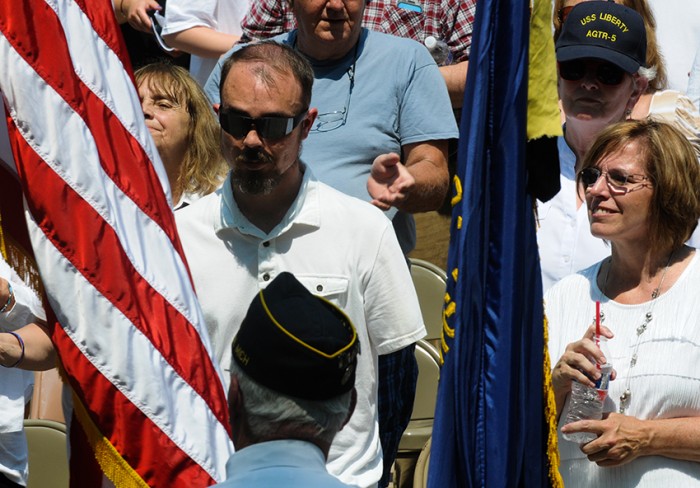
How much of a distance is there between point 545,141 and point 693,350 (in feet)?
3.11

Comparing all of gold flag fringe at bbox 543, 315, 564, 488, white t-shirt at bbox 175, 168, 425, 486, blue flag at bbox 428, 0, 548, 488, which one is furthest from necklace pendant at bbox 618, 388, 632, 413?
white t-shirt at bbox 175, 168, 425, 486

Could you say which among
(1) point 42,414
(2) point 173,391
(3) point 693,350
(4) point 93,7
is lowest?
(1) point 42,414

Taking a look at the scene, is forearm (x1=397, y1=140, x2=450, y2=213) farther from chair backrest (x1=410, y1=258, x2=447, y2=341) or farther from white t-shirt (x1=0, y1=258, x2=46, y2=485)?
chair backrest (x1=410, y1=258, x2=447, y2=341)

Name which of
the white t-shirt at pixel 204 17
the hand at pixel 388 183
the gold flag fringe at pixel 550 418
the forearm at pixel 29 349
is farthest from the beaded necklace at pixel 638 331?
the white t-shirt at pixel 204 17

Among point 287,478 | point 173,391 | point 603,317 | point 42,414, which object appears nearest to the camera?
point 287,478

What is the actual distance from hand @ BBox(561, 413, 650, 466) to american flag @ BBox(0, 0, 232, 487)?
1151 millimetres

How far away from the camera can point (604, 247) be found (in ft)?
17.9

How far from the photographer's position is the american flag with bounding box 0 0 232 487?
4129 millimetres

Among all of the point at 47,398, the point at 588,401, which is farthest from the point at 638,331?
the point at 47,398

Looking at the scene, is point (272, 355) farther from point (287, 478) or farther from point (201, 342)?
point (201, 342)

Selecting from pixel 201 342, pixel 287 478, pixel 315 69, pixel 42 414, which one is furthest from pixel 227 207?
pixel 42 414

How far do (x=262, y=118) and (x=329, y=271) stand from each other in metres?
0.54

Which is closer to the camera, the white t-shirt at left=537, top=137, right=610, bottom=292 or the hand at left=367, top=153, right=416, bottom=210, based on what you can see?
the hand at left=367, top=153, right=416, bottom=210

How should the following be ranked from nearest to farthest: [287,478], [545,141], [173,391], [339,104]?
1. [287,478]
2. [545,141]
3. [173,391]
4. [339,104]
